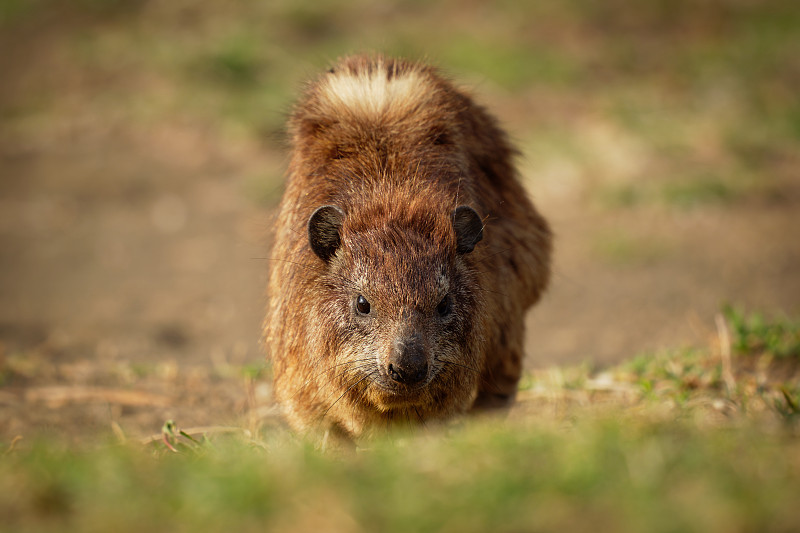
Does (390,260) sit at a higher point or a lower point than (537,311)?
higher

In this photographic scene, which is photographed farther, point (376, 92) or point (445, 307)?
point (376, 92)

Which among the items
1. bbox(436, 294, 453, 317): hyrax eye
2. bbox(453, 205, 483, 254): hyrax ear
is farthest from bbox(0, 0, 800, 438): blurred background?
bbox(436, 294, 453, 317): hyrax eye

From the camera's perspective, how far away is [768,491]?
2336mm

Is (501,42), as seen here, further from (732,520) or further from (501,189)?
(732,520)

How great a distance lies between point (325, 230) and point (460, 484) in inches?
70.0

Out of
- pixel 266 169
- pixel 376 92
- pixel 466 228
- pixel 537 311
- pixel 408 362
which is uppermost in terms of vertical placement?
pixel 376 92

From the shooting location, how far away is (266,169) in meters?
11.9

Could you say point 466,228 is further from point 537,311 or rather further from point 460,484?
Result: point 537,311

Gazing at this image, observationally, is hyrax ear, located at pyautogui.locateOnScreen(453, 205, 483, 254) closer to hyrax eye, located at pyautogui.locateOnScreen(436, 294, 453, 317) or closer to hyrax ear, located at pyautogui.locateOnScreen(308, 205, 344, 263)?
hyrax eye, located at pyautogui.locateOnScreen(436, 294, 453, 317)

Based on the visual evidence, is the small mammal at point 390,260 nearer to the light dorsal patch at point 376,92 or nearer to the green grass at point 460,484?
the light dorsal patch at point 376,92

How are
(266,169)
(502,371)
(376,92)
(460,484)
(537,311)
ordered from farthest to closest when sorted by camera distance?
(266,169) < (537,311) < (502,371) < (376,92) < (460,484)

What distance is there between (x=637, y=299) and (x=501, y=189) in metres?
4.35

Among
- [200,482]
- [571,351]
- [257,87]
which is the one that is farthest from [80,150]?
[200,482]

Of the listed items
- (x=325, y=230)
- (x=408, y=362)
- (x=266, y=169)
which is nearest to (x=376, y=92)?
(x=325, y=230)
